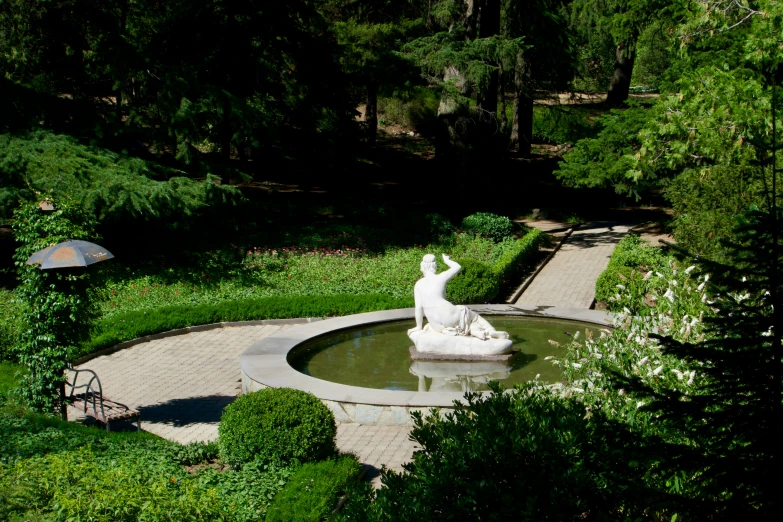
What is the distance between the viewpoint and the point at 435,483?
17.3ft

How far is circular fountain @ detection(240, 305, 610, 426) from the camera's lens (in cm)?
1045

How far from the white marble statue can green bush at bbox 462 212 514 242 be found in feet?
35.6

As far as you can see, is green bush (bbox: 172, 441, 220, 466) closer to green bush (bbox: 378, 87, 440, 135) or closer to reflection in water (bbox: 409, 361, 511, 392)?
reflection in water (bbox: 409, 361, 511, 392)

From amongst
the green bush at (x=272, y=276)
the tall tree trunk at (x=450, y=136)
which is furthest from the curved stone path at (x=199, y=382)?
the tall tree trunk at (x=450, y=136)

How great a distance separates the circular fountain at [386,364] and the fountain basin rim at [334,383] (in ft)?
0.04

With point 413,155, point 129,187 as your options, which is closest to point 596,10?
point 413,155

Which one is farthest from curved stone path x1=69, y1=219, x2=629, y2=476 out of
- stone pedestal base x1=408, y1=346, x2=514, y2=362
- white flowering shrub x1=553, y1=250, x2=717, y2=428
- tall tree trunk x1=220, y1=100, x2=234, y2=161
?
tall tree trunk x1=220, y1=100, x2=234, y2=161

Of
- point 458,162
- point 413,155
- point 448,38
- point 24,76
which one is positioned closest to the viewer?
point 24,76

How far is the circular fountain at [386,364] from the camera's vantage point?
1045cm

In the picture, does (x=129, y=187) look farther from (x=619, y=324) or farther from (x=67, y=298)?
(x=619, y=324)

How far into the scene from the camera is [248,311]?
16188mm

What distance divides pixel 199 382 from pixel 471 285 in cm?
646

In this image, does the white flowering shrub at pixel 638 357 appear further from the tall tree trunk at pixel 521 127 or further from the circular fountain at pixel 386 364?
the tall tree trunk at pixel 521 127

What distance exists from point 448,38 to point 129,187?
10471 millimetres
